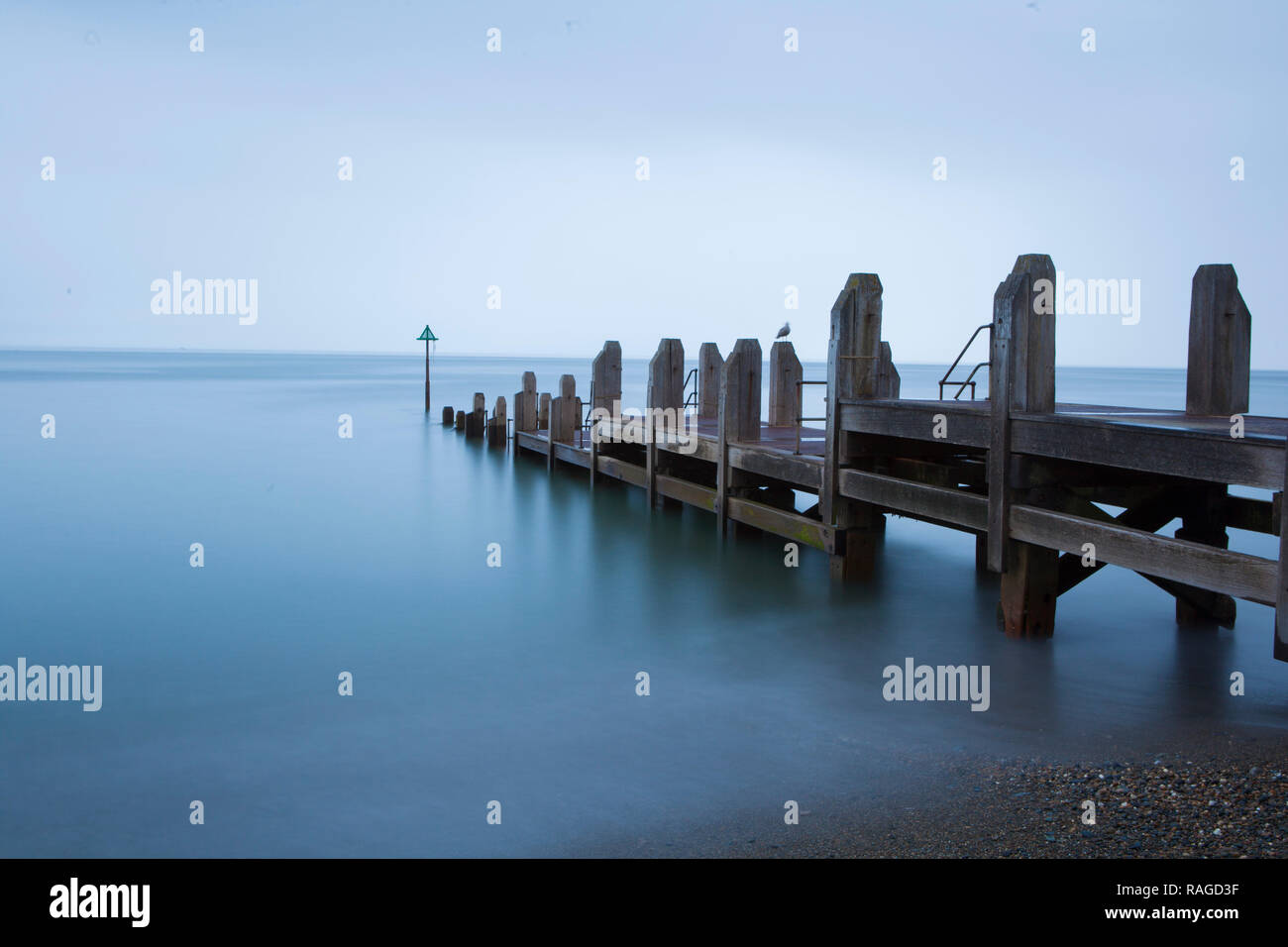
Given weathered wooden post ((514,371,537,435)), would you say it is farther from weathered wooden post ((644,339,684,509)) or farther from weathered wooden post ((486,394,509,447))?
weathered wooden post ((644,339,684,509))

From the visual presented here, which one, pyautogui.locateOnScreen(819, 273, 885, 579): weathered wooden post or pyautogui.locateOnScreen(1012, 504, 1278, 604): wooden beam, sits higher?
pyautogui.locateOnScreen(819, 273, 885, 579): weathered wooden post

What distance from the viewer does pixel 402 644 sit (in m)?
9.92

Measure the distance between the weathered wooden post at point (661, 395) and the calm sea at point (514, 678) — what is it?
0.82 m

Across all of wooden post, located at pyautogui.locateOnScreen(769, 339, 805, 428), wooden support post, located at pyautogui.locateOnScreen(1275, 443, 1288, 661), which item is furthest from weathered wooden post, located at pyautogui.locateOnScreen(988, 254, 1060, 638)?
wooden post, located at pyautogui.locateOnScreen(769, 339, 805, 428)

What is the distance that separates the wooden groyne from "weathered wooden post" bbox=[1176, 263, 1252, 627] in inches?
0.4

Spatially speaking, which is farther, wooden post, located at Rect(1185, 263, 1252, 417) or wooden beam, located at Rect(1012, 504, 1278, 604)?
wooden post, located at Rect(1185, 263, 1252, 417)

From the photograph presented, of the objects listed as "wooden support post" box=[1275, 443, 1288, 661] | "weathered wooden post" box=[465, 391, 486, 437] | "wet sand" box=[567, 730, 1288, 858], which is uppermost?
"weathered wooden post" box=[465, 391, 486, 437]

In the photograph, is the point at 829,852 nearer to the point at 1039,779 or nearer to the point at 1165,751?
the point at 1039,779

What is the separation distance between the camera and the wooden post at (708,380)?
55.4ft

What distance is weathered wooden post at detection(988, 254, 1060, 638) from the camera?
26.0 feet

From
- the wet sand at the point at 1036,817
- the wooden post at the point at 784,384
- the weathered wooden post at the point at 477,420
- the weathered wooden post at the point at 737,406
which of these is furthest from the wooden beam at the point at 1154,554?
the weathered wooden post at the point at 477,420
